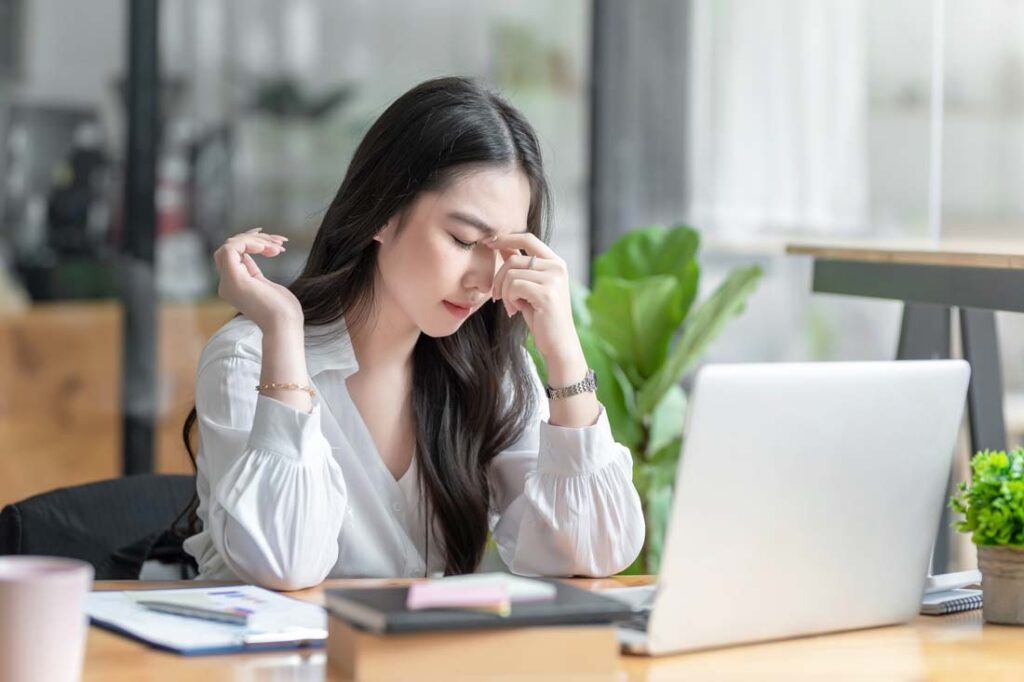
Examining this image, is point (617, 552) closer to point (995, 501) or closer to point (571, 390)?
point (571, 390)

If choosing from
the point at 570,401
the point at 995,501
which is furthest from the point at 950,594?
the point at 570,401

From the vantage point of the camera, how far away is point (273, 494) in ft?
5.33

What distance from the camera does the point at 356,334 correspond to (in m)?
1.96

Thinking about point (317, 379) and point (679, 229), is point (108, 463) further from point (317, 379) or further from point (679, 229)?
point (317, 379)

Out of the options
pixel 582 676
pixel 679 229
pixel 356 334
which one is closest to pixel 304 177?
pixel 679 229

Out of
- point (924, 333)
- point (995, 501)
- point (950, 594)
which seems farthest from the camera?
point (924, 333)

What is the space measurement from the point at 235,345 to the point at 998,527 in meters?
0.92

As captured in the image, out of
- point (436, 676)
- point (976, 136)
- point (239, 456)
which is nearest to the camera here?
point (436, 676)

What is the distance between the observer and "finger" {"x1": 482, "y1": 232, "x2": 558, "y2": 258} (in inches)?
70.7

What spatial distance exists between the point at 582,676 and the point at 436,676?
4.7 inches

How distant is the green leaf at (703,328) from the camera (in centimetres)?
294

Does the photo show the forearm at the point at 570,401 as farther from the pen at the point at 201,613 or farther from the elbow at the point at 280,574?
the pen at the point at 201,613

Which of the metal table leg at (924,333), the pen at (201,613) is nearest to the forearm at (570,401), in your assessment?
the pen at (201,613)

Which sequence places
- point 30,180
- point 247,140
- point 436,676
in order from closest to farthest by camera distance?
point 436,676
point 30,180
point 247,140
